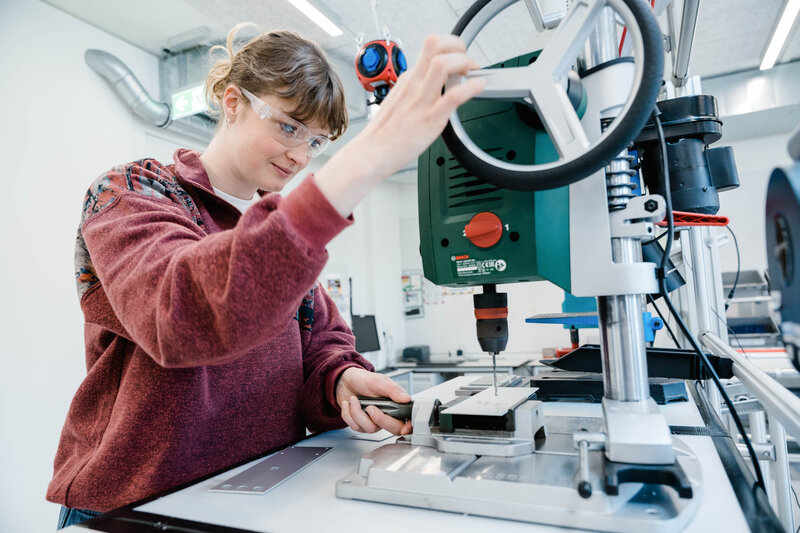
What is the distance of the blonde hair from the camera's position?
0.86 metres

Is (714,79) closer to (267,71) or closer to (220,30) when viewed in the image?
(220,30)

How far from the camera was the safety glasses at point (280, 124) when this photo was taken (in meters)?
0.87

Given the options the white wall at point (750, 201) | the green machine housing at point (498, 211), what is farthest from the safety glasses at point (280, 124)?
the white wall at point (750, 201)

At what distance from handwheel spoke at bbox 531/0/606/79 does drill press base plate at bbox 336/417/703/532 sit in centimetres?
41

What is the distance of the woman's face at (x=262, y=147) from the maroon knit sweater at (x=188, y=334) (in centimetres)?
8

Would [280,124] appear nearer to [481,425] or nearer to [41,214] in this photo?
[481,425]

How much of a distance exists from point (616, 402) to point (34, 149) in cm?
263

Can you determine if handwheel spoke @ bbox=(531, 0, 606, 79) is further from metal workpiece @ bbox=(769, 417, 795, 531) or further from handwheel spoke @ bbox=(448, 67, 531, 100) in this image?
metal workpiece @ bbox=(769, 417, 795, 531)

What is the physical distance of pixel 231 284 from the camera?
430 millimetres

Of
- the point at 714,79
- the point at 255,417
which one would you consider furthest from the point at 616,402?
the point at 714,79

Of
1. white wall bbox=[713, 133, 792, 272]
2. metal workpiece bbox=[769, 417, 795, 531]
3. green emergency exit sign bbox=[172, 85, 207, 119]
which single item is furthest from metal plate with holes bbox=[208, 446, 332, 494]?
white wall bbox=[713, 133, 792, 272]

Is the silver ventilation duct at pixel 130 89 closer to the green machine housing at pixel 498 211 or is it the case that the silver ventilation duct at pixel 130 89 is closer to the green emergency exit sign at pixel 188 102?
the green emergency exit sign at pixel 188 102

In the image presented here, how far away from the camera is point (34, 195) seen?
87.6 inches

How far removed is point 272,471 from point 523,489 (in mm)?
333
